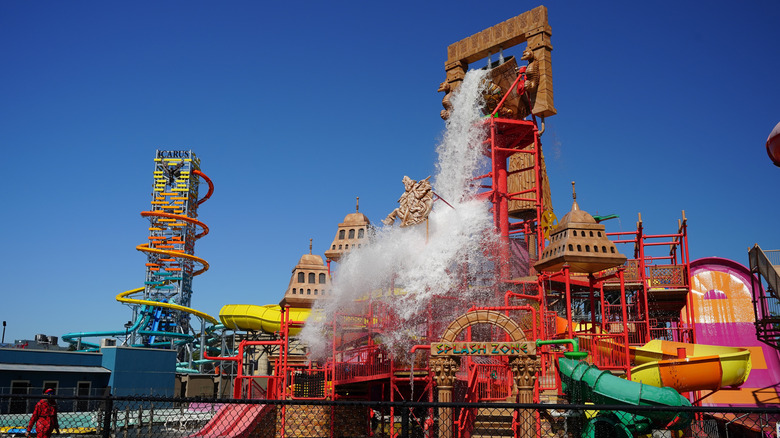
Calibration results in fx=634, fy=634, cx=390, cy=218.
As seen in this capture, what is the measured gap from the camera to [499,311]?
623 inches

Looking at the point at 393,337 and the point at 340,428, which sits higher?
the point at 393,337

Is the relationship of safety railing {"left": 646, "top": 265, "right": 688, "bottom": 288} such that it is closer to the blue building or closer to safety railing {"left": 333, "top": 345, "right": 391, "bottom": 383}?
safety railing {"left": 333, "top": 345, "right": 391, "bottom": 383}

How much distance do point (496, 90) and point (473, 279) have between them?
811 cm

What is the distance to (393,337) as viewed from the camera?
58.9 feet

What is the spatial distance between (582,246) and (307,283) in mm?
8359

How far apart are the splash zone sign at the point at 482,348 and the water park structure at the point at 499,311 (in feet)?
0.08

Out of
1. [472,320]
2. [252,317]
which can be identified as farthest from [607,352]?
[252,317]

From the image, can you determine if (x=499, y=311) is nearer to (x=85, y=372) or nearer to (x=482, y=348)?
(x=482, y=348)

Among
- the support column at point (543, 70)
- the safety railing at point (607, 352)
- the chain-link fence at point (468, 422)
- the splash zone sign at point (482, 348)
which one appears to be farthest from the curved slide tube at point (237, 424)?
the support column at point (543, 70)

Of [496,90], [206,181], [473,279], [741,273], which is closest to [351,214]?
[473,279]

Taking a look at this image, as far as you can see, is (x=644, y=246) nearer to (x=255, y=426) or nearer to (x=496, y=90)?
(x=496, y=90)

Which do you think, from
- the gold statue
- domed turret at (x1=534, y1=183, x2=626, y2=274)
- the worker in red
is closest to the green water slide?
domed turret at (x1=534, y1=183, x2=626, y2=274)

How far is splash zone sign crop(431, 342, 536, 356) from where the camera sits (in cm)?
1281

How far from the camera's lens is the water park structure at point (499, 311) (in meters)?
13.9
